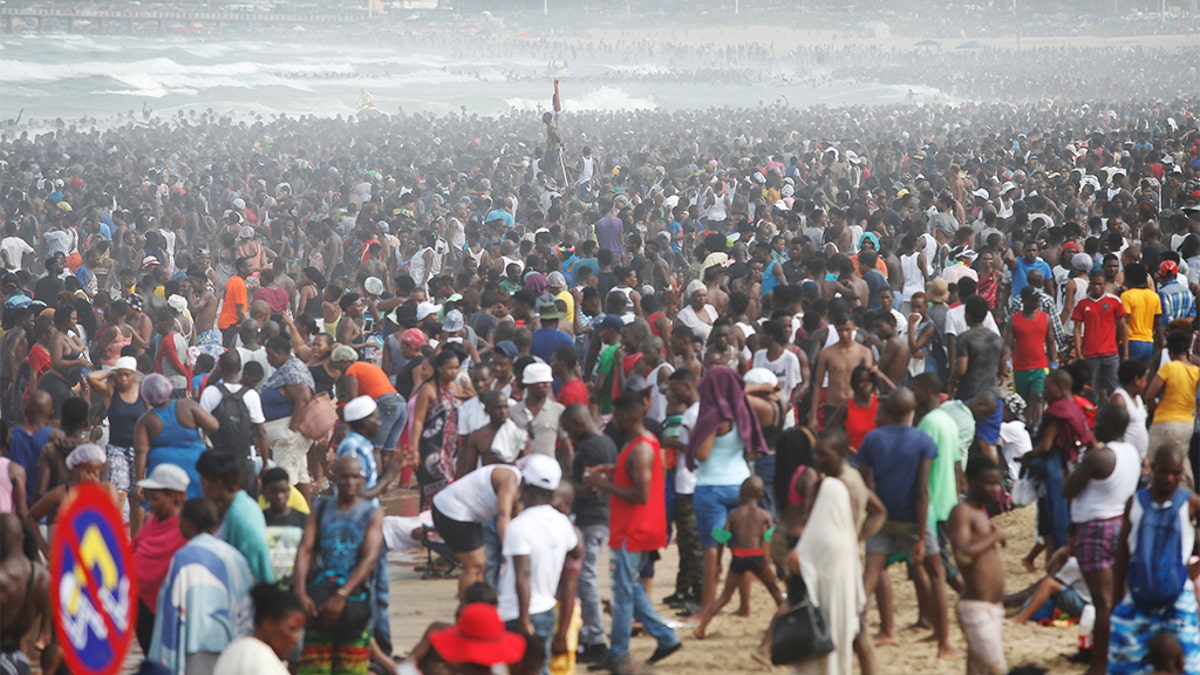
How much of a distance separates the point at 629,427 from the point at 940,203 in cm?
970

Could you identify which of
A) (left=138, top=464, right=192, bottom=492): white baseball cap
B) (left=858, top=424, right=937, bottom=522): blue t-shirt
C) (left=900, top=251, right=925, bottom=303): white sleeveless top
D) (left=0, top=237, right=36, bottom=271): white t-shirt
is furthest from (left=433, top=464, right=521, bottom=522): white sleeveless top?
(left=0, top=237, right=36, bottom=271): white t-shirt

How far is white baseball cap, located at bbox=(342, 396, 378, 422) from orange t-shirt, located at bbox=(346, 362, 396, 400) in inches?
74.4

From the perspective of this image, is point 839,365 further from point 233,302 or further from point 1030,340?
point 233,302

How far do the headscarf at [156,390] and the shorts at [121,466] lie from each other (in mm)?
914

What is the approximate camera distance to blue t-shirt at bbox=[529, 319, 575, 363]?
370 inches

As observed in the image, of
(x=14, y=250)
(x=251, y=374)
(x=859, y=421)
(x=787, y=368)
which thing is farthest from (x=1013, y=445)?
(x=14, y=250)

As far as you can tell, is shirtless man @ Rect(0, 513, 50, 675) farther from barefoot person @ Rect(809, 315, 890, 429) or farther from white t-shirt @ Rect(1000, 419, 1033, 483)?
white t-shirt @ Rect(1000, 419, 1033, 483)

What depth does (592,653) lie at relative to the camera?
6.95 meters

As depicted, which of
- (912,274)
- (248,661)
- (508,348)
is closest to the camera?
(248,661)

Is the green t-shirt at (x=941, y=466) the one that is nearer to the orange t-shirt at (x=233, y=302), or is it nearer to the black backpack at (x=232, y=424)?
the black backpack at (x=232, y=424)

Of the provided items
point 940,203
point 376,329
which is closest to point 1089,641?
point 376,329

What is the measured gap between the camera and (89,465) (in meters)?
6.49

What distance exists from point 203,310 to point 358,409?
540 centimetres

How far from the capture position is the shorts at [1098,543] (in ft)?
20.9
